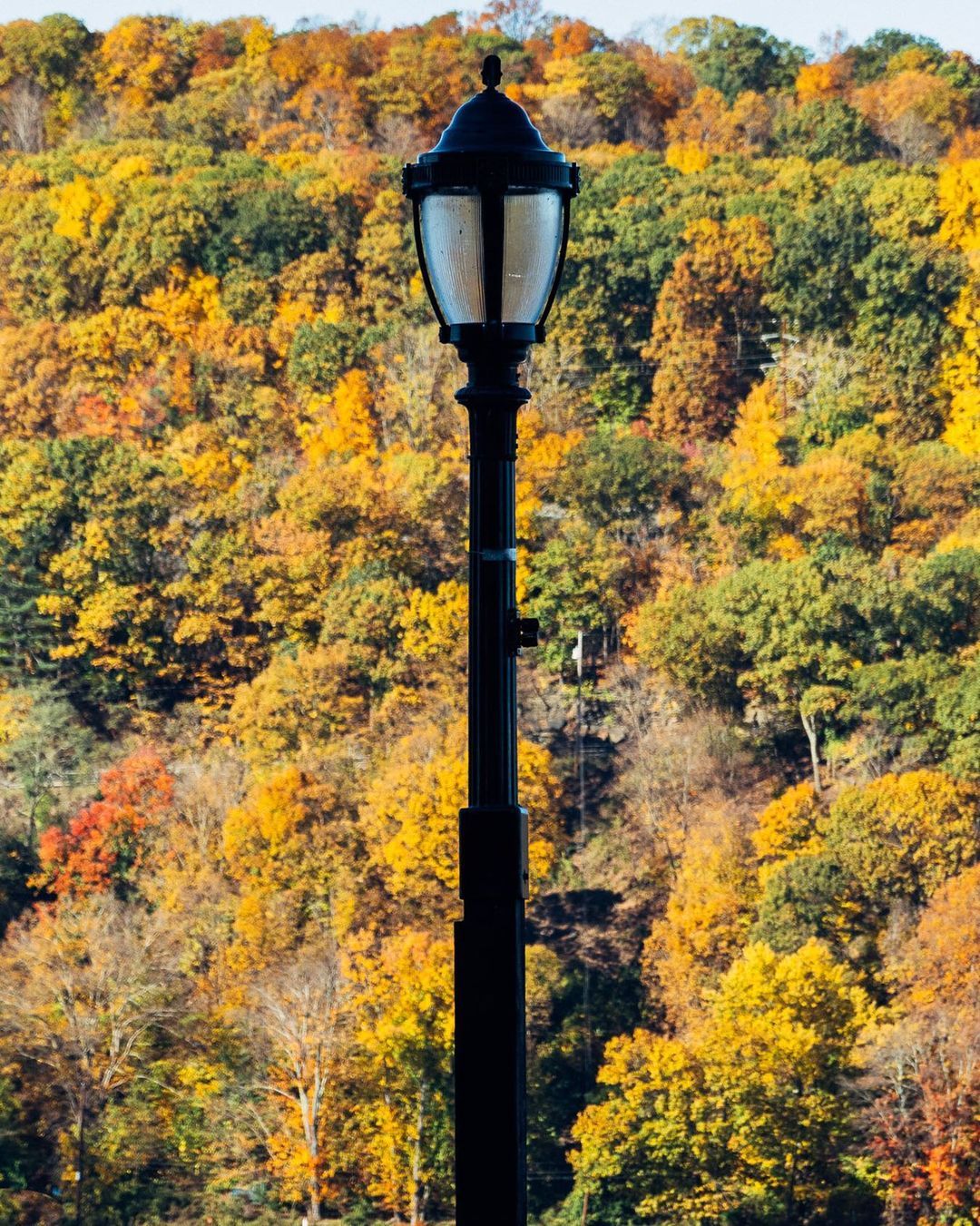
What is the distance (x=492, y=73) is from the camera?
13.4ft

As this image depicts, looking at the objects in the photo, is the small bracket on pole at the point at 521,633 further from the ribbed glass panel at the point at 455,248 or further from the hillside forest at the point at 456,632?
the hillside forest at the point at 456,632

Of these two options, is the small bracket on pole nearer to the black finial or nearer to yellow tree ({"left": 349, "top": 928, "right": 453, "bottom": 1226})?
the black finial

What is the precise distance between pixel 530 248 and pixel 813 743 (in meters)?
30.8

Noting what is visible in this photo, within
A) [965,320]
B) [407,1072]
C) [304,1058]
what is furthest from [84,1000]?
[965,320]

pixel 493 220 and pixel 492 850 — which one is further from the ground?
pixel 493 220

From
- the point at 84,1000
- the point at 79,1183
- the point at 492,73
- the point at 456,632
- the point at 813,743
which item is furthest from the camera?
the point at 456,632

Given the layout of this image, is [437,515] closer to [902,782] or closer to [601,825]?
[601,825]

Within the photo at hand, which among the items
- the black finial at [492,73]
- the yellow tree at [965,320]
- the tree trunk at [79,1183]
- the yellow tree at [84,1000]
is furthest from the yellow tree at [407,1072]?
the black finial at [492,73]

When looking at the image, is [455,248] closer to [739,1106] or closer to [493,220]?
[493,220]

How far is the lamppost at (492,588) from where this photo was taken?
3.89 meters

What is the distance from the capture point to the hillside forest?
3042 cm

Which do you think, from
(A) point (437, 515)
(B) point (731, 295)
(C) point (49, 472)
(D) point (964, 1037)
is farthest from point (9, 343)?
(D) point (964, 1037)

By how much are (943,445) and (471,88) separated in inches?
533

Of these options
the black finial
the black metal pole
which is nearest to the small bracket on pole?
the black metal pole
